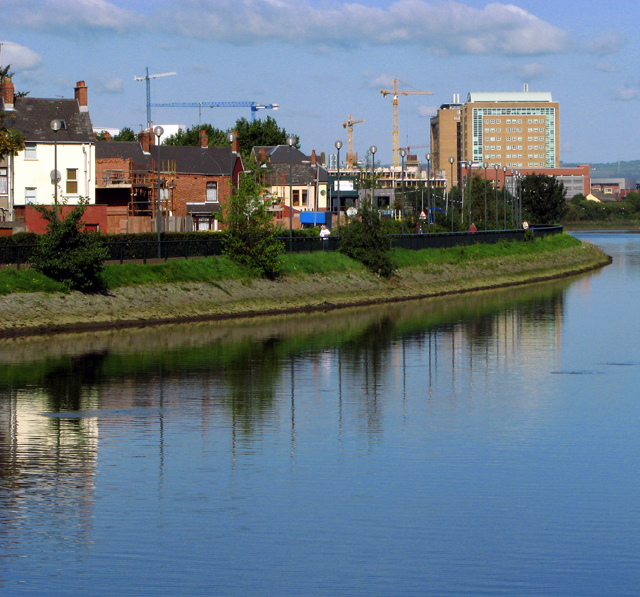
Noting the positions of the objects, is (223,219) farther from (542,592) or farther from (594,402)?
(542,592)

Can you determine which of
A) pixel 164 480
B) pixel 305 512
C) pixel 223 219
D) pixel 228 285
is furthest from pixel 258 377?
pixel 223 219

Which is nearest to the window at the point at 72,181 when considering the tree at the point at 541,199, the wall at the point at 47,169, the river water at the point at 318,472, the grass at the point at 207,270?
the wall at the point at 47,169

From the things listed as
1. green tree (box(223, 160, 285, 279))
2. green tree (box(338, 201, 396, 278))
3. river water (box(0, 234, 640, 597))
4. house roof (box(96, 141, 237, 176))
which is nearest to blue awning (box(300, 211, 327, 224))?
house roof (box(96, 141, 237, 176))

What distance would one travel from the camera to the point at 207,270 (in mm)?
49188

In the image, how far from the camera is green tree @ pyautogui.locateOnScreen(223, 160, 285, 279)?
51469 mm

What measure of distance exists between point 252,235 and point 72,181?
2726 centimetres

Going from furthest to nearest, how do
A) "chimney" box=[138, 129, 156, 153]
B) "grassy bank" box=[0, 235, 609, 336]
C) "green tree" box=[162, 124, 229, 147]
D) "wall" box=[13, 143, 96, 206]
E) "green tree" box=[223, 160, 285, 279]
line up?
"green tree" box=[162, 124, 229, 147] < "chimney" box=[138, 129, 156, 153] < "wall" box=[13, 143, 96, 206] < "green tree" box=[223, 160, 285, 279] < "grassy bank" box=[0, 235, 609, 336]

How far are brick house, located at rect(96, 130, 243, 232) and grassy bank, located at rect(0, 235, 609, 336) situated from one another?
1988cm

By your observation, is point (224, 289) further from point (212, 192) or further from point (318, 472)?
point (212, 192)

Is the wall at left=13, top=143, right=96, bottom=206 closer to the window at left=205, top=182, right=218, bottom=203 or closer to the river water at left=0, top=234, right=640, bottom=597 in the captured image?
the window at left=205, top=182, right=218, bottom=203

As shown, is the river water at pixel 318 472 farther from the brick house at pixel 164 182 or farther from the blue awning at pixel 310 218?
the blue awning at pixel 310 218

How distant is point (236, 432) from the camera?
20.3m

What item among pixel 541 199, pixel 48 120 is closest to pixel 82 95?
pixel 48 120

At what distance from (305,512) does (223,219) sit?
3921 centimetres
